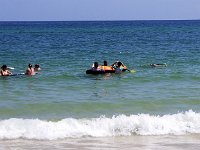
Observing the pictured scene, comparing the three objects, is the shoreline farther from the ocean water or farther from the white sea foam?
the white sea foam

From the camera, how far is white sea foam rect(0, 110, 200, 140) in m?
10.2

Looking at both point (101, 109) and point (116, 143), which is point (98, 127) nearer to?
point (116, 143)

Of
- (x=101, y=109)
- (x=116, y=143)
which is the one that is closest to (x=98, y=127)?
(x=116, y=143)

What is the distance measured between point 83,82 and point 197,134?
8.75 m

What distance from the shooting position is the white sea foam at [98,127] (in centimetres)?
1023

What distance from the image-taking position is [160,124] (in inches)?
426

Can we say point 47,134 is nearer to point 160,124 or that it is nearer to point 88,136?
point 88,136

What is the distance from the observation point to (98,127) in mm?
10734

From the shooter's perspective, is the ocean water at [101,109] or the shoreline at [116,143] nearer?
the shoreline at [116,143]

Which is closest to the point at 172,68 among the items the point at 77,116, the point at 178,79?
the point at 178,79

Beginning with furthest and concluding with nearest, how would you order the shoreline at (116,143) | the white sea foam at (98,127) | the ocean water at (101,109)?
the white sea foam at (98,127), the ocean water at (101,109), the shoreline at (116,143)

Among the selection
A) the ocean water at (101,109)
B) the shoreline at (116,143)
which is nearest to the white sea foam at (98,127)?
the ocean water at (101,109)

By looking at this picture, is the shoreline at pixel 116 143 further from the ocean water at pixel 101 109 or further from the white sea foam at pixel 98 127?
the white sea foam at pixel 98 127

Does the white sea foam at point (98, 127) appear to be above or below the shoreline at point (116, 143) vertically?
above
